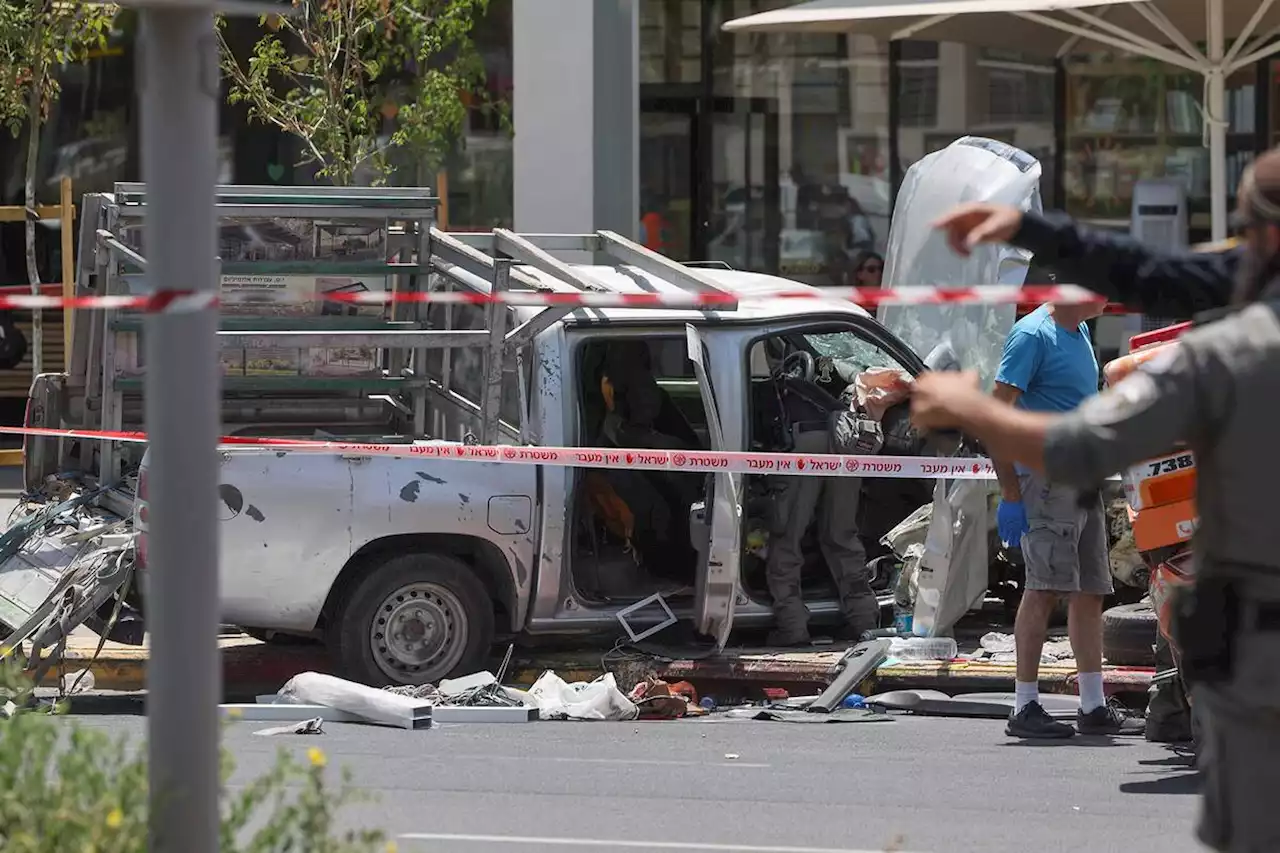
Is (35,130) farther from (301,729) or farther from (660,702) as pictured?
(660,702)

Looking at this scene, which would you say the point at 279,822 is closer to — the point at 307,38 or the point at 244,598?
the point at 244,598

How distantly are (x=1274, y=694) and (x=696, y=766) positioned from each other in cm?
424

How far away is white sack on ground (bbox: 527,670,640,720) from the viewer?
339 inches

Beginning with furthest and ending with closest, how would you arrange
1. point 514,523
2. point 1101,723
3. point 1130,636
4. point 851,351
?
1. point 851,351
2. point 514,523
3. point 1130,636
4. point 1101,723

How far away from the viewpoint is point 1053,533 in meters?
7.98

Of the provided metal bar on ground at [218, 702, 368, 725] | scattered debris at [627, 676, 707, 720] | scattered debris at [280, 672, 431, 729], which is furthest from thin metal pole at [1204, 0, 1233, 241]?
metal bar on ground at [218, 702, 368, 725]

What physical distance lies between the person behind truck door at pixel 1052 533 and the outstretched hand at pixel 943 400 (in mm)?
4414

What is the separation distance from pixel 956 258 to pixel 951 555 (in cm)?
183

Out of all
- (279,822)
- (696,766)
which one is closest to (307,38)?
(696,766)

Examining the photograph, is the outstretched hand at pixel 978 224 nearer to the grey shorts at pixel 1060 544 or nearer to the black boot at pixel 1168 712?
the grey shorts at pixel 1060 544

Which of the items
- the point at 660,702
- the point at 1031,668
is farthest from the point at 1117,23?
the point at 660,702

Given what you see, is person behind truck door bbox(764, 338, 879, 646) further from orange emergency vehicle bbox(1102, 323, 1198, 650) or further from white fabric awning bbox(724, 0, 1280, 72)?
white fabric awning bbox(724, 0, 1280, 72)

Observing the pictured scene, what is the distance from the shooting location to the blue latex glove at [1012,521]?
8070 mm

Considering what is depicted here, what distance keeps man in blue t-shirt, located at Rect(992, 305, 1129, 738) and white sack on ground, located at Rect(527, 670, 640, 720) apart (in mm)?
1628
